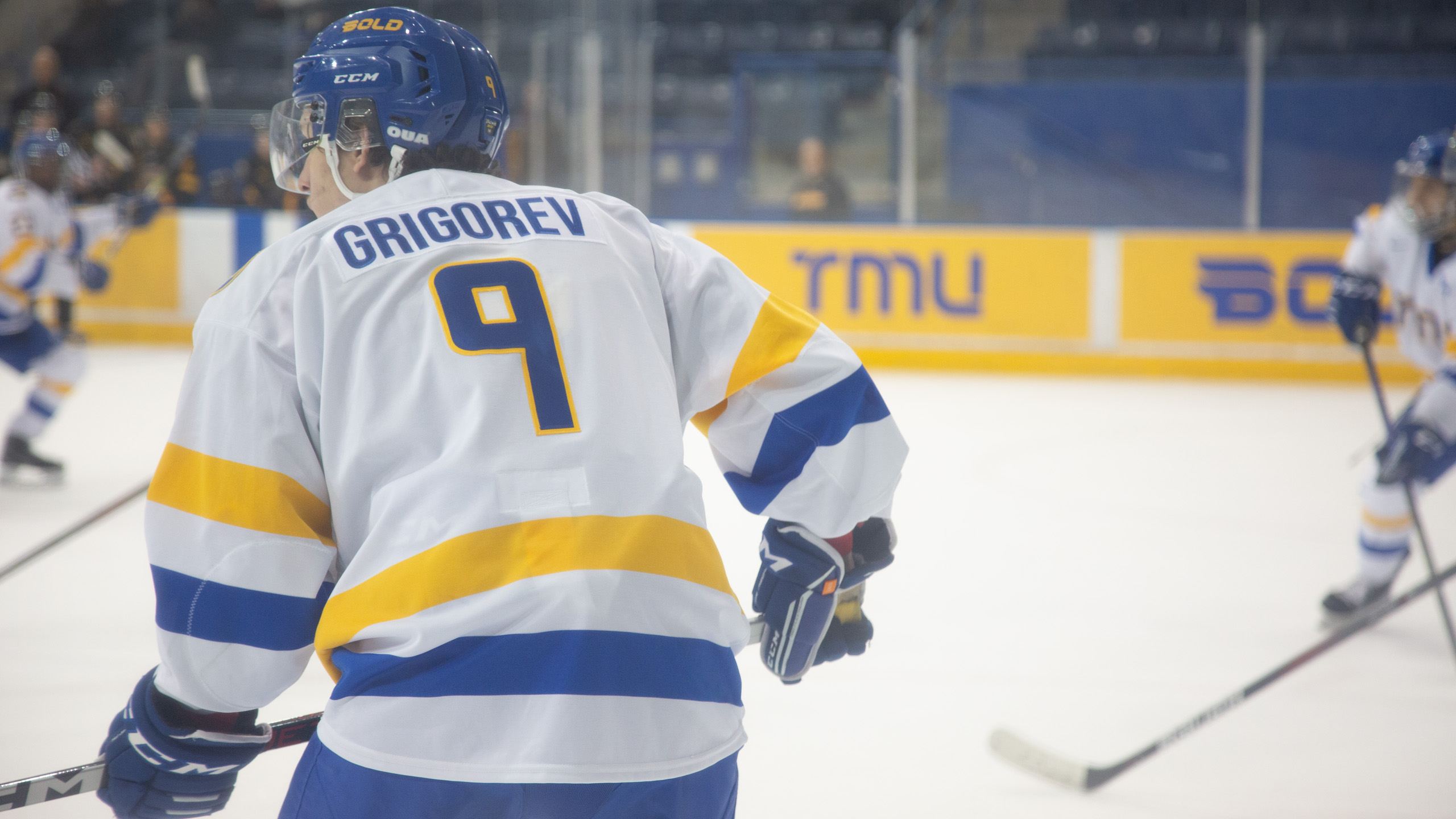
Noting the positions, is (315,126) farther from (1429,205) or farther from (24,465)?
(24,465)

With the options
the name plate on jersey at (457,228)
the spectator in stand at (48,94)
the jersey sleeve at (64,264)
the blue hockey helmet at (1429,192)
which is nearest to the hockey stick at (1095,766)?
the blue hockey helmet at (1429,192)

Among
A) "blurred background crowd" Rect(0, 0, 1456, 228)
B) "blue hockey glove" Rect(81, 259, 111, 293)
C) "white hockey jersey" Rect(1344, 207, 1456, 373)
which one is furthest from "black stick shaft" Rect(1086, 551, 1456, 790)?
"blurred background crowd" Rect(0, 0, 1456, 228)

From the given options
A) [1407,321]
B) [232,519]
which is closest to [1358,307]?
[1407,321]

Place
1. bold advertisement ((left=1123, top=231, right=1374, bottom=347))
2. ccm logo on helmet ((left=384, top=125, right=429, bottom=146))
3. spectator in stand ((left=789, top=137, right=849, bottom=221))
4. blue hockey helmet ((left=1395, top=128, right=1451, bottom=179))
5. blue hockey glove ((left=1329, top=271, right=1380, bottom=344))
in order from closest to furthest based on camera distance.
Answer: ccm logo on helmet ((left=384, top=125, right=429, bottom=146)), blue hockey helmet ((left=1395, top=128, right=1451, bottom=179)), blue hockey glove ((left=1329, top=271, right=1380, bottom=344)), bold advertisement ((left=1123, top=231, right=1374, bottom=347)), spectator in stand ((left=789, top=137, right=849, bottom=221))

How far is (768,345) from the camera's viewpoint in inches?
46.9

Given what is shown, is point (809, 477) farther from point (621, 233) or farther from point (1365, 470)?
point (1365, 470)

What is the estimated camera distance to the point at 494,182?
46.5 inches

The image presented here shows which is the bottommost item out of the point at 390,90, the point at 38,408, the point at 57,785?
the point at 38,408

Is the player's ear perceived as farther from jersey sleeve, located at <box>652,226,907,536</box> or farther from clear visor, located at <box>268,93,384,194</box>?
jersey sleeve, located at <box>652,226,907,536</box>

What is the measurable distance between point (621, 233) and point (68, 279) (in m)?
4.92

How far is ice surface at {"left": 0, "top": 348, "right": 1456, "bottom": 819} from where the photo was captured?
7.94 ft

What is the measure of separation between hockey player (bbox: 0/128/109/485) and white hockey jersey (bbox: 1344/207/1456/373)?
187 inches

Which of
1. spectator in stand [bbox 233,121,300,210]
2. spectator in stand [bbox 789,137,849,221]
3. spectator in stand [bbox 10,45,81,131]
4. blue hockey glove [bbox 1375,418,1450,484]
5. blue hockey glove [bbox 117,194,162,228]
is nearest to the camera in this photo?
blue hockey glove [bbox 1375,418,1450,484]

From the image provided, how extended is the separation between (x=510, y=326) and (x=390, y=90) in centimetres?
32
